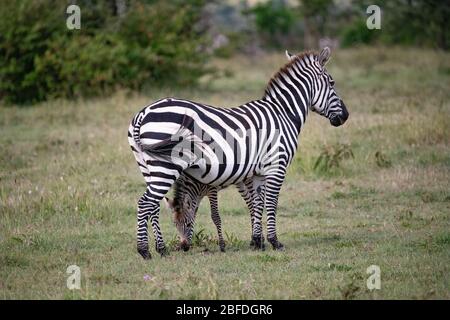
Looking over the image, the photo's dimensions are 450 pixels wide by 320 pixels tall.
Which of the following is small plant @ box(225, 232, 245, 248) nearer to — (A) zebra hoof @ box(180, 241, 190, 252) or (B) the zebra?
(B) the zebra

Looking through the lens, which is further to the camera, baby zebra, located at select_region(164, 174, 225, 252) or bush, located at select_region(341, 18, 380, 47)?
bush, located at select_region(341, 18, 380, 47)

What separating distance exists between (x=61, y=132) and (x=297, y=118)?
7691 mm

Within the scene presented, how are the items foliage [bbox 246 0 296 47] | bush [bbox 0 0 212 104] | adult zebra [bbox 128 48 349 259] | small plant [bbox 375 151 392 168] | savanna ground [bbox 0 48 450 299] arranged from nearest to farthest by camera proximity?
1. savanna ground [bbox 0 48 450 299]
2. adult zebra [bbox 128 48 349 259]
3. small plant [bbox 375 151 392 168]
4. bush [bbox 0 0 212 104]
5. foliage [bbox 246 0 296 47]

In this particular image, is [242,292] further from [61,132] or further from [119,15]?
[119,15]

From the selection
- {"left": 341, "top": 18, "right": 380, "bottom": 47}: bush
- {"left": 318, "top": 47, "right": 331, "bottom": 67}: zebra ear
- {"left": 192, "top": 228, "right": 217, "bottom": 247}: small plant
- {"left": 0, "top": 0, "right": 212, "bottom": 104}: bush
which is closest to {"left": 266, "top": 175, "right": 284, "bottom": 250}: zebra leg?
{"left": 192, "top": 228, "right": 217, "bottom": 247}: small plant

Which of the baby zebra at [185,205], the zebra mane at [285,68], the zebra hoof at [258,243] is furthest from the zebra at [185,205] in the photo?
the zebra mane at [285,68]

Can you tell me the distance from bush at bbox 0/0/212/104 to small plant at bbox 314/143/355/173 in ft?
28.1

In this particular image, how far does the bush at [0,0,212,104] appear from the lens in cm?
1947

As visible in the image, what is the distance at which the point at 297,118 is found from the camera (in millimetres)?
9117

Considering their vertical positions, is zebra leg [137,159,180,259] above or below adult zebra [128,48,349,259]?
below

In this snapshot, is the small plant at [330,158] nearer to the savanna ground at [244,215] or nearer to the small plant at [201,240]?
the savanna ground at [244,215]

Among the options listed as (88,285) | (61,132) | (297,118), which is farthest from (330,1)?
(88,285)

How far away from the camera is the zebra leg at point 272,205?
8.72 metres
